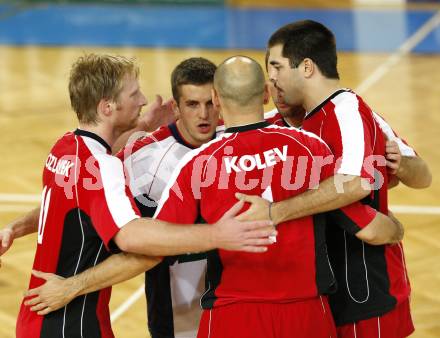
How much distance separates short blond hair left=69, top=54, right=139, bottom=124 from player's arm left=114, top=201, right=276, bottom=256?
0.69 m

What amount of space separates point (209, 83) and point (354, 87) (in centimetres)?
→ 782

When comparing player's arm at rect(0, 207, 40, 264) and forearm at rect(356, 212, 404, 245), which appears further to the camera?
player's arm at rect(0, 207, 40, 264)

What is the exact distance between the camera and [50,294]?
4.40 m

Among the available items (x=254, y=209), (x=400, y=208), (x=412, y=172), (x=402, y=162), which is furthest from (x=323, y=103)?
(x=400, y=208)

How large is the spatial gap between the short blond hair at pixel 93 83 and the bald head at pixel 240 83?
1.97ft

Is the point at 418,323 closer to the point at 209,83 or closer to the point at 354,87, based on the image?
the point at 209,83

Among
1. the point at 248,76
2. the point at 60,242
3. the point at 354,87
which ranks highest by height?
the point at 354,87

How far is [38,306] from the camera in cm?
444

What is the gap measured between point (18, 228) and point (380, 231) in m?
1.91

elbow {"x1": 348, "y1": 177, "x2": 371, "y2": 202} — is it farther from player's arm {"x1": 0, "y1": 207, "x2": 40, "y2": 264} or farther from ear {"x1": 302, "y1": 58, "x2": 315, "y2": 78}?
player's arm {"x1": 0, "y1": 207, "x2": 40, "y2": 264}

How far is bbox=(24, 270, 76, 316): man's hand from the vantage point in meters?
4.38

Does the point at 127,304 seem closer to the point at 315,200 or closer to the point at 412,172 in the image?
the point at 412,172

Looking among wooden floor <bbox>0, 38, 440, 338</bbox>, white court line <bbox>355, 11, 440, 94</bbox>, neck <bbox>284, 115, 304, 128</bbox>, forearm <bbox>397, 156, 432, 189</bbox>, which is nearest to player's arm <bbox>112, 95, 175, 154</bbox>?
neck <bbox>284, 115, 304, 128</bbox>

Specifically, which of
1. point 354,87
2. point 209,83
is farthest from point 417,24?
point 209,83
